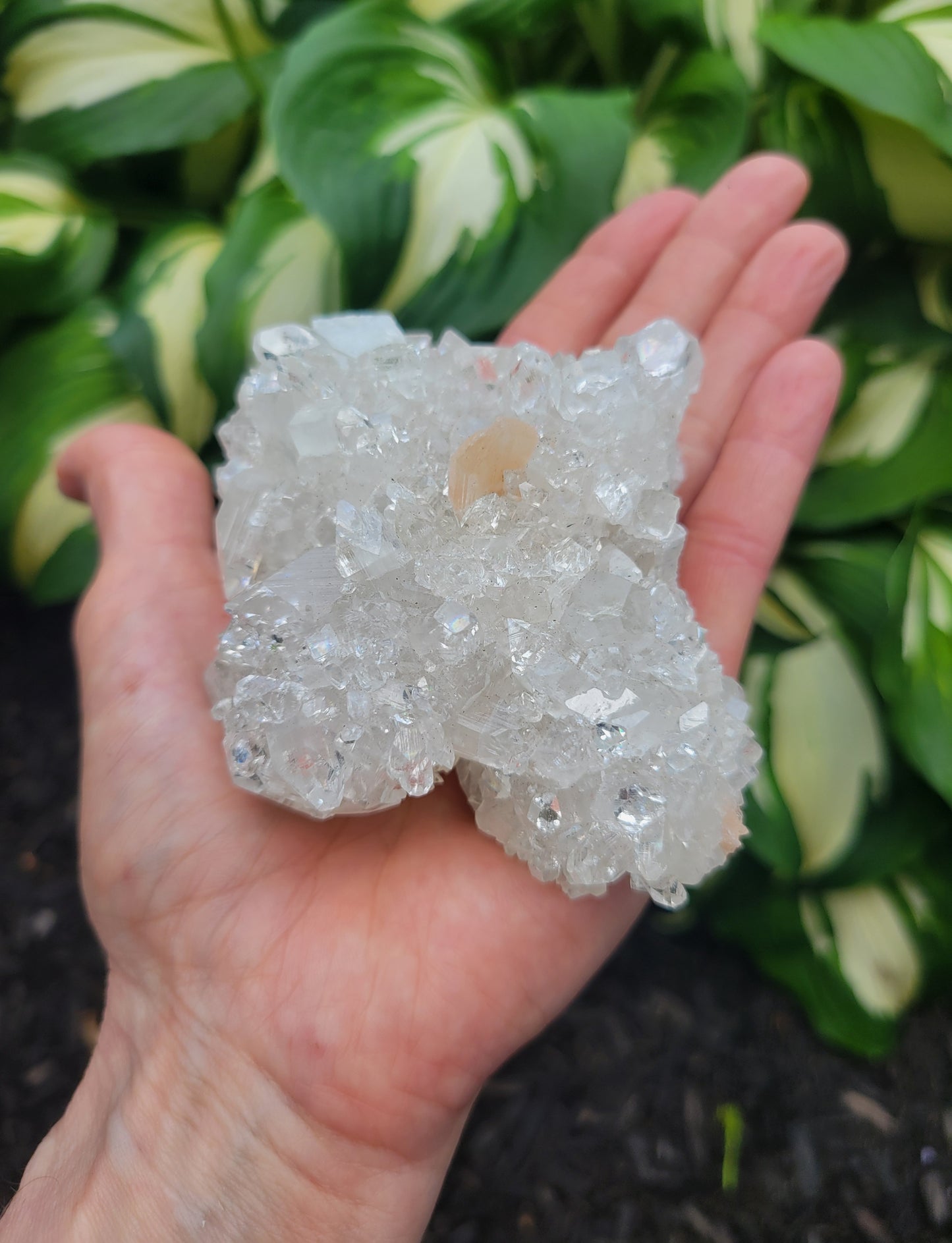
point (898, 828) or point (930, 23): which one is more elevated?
point (930, 23)

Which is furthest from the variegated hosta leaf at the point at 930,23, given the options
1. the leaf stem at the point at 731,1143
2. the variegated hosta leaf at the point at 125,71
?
the leaf stem at the point at 731,1143

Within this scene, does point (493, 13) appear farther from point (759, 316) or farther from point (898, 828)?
point (898, 828)

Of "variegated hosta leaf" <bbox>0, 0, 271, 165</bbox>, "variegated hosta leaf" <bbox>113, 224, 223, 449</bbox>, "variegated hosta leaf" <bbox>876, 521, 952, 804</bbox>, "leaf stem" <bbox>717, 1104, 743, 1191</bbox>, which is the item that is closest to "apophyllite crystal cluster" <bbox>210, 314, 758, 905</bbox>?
"variegated hosta leaf" <bbox>876, 521, 952, 804</bbox>

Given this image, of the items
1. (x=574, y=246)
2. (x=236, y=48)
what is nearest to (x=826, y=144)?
(x=574, y=246)

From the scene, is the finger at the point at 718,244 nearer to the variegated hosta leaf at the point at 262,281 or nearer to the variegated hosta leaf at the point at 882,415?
the variegated hosta leaf at the point at 882,415

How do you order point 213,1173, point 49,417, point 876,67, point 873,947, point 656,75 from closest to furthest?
point 213,1173
point 876,67
point 873,947
point 49,417
point 656,75

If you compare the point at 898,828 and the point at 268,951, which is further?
the point at 898,828
